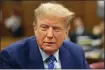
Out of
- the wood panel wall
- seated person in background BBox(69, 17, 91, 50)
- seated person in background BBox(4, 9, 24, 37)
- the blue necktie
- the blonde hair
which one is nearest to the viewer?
the blonde hair

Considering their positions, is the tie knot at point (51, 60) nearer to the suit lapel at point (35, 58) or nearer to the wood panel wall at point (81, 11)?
the suit lapel at point (35, 58)

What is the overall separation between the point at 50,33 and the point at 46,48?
9 cm

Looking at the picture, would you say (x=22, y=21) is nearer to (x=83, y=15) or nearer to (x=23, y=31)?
(x=23, y=31)

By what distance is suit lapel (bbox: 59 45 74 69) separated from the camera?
5.51 feet

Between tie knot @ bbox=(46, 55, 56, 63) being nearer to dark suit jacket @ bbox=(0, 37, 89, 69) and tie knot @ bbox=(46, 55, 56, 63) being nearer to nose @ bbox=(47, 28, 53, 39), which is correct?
dark suit jacket @ bbox=(0, 37, 89, 69)

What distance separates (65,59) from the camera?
5.56ft

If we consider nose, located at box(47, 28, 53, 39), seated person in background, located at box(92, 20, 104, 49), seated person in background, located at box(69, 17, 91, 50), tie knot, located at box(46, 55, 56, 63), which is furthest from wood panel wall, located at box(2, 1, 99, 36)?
nose, located at box(47, 28, 53, 39)

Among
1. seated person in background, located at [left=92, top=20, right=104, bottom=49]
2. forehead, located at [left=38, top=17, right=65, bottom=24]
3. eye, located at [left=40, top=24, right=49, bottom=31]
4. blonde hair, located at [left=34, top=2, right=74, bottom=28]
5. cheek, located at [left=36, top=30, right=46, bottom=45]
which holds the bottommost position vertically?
seated person in background, located at [left=92, top=20, right=104, bottom=49]

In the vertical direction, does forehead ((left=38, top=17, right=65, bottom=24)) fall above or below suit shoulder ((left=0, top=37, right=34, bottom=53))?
above

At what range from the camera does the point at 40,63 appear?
5.32ft

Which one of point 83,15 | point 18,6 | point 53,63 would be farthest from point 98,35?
point 53,63

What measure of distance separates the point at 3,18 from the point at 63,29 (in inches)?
273

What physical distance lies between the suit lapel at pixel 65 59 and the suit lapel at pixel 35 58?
12 cm

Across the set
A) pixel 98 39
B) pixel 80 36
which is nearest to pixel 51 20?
pixel 98 39
